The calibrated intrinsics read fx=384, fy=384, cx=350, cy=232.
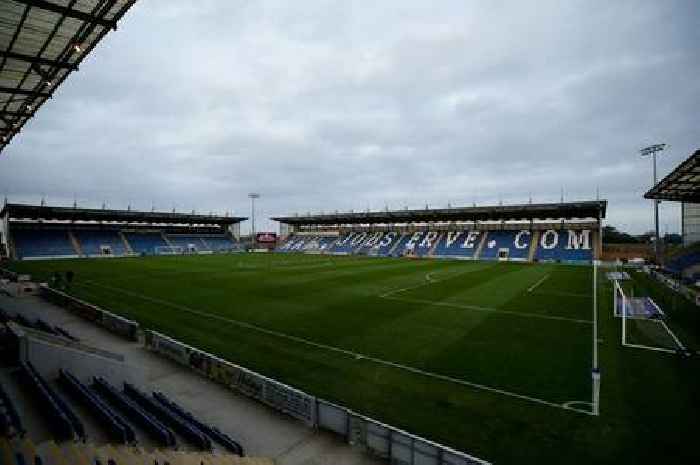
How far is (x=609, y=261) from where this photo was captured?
6153 centimetres

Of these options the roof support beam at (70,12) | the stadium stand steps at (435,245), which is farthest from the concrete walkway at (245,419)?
the stadium stand steps at (435,245)

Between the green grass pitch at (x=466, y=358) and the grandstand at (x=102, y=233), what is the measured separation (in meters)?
44.1

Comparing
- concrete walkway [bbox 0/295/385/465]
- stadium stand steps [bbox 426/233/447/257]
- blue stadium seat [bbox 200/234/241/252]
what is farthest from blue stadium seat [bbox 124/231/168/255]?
concrete walkway [bbox 0/295/385/465]

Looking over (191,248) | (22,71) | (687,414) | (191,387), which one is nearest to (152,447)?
(191,387)

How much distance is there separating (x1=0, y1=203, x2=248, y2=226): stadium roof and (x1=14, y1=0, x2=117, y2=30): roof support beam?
213ft

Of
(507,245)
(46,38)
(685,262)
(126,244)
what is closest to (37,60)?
(46,38)

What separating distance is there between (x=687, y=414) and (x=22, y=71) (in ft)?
88.7

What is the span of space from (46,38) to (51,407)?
1352 centimetres

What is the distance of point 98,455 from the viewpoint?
6.76m

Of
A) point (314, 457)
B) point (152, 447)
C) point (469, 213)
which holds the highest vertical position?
point (469, 213)

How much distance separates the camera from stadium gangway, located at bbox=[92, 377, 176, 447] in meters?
8.12

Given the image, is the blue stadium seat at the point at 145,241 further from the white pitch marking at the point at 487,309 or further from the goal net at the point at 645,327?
the goal net at the point at 645,327

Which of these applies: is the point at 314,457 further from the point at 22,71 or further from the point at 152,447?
the point at 22,71

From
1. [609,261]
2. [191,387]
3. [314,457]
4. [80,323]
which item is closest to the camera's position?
[314,457]
